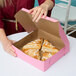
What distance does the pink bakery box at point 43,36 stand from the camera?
29.6 inches

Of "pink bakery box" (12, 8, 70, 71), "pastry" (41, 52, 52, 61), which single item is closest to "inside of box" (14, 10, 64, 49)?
"pink bakery box" (12, 8, 70, 71)

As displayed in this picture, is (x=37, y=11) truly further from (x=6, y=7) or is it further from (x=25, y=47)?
(x=6, y=7)

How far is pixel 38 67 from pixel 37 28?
0.29 meters

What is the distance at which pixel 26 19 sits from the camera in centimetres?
92

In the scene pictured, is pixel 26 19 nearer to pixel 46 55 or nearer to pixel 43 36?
pixel 43 36

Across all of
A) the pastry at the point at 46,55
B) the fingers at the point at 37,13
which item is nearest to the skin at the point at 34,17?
the fingers at the point at 37,13

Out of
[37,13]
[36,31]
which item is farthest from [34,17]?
[36,31]

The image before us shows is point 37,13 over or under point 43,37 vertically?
over

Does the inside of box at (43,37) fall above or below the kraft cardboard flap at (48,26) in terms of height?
below

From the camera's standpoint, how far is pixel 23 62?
0.82 metres

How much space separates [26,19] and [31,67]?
0.97ft

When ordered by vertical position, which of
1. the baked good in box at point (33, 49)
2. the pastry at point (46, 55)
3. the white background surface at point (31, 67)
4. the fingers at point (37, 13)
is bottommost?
the white background surface at point (31, 67)

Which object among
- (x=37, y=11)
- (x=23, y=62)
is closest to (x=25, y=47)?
(x=23, y=62)

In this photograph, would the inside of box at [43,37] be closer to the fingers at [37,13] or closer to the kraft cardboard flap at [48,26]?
the kraft cardboard flap at [48,26]
